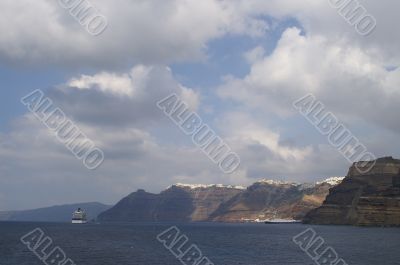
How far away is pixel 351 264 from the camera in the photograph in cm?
9925

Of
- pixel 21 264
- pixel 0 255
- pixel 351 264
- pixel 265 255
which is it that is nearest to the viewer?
pixel 21 264

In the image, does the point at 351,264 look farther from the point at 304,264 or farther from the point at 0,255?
the point at 0,255

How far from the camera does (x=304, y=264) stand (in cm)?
9638

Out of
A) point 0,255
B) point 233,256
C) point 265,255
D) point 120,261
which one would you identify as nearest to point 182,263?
point 120,261

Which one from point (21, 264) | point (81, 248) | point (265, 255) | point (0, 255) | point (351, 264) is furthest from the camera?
point (81, 248)

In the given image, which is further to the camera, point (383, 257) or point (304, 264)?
point (383, 257)

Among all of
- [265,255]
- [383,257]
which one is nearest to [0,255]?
[265,255]

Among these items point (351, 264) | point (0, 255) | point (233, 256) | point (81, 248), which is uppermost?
point (351, 264)

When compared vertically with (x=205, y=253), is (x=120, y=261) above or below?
below

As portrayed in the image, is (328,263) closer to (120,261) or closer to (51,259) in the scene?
(120,261)

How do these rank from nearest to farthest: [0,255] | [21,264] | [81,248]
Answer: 1. [21,264]
2. [0,255]
3. [81,248]

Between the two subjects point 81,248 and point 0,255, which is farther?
point 81,248

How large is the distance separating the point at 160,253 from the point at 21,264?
107ft

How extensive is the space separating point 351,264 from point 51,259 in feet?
192
